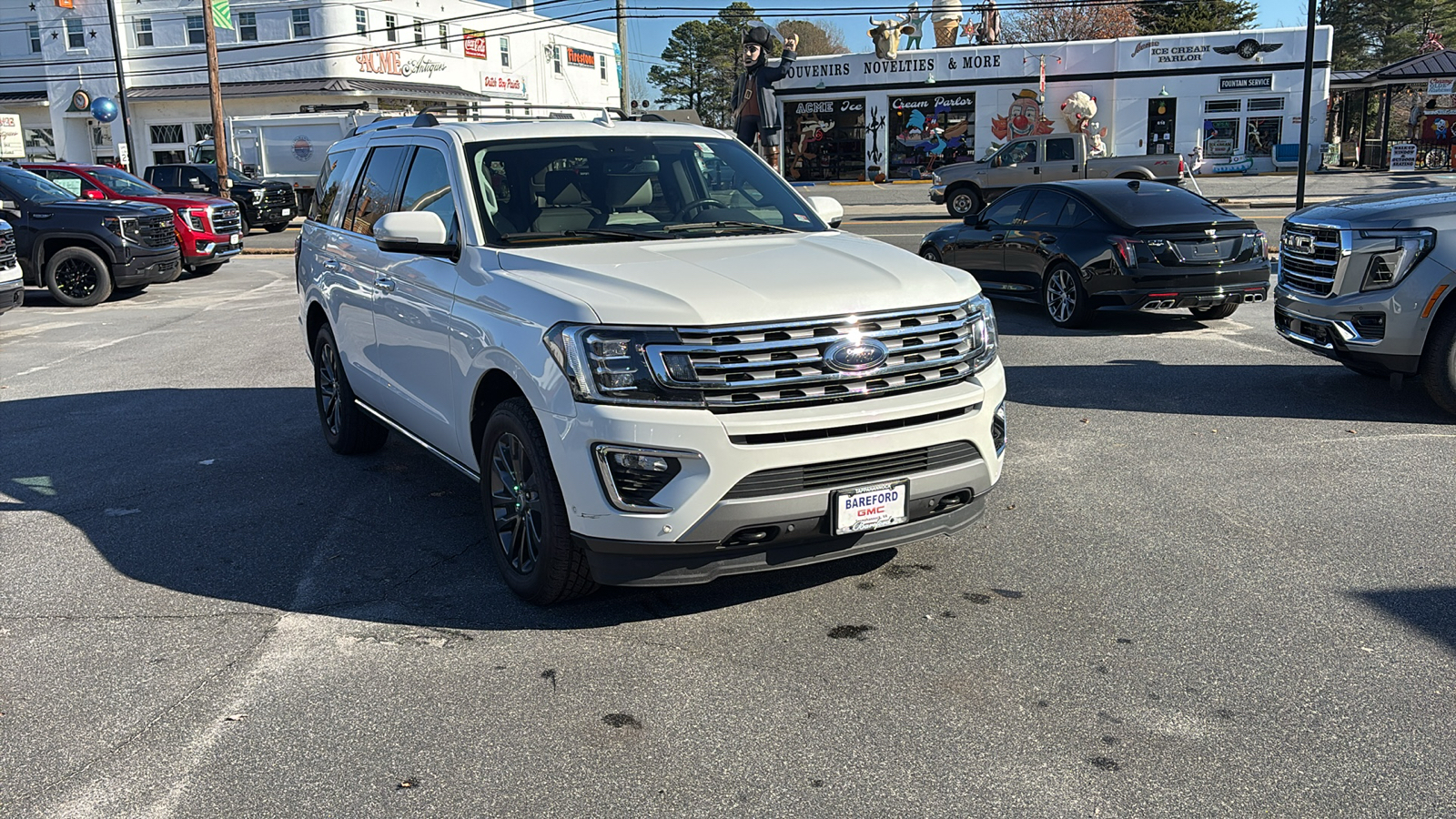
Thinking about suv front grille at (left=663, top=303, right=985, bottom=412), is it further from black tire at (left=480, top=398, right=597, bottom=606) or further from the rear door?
the rear door

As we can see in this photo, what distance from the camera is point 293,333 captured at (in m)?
13.2

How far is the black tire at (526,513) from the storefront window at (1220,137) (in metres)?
43.9

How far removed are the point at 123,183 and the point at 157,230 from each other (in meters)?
4.51

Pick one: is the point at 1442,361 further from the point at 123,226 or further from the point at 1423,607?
the point at 123,226

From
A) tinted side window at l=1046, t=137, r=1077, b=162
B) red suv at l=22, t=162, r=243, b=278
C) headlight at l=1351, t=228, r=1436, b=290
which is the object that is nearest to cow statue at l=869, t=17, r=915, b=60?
tinted side window at l=1046, t=137, r=1077, b=162

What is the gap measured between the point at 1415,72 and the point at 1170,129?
7.83 meters

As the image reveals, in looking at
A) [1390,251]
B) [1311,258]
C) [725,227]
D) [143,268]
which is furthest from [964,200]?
[725,227]

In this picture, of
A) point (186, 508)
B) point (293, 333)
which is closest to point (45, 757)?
point (186, 508)

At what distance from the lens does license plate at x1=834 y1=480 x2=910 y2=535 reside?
170 inches

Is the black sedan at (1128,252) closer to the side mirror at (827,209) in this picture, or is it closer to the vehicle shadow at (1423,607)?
the side mirror at (827,209)

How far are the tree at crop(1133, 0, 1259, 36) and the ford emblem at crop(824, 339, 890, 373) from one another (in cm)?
5923

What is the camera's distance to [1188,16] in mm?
59656

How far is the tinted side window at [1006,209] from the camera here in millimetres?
13336

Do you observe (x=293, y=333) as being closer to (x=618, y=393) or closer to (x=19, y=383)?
(x=19, y=383)
